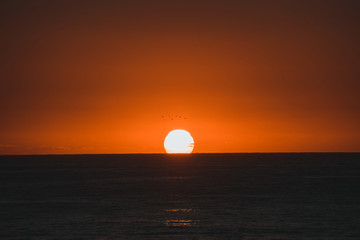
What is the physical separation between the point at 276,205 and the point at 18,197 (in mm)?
41355

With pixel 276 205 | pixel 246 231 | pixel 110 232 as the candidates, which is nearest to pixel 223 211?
pixel 276 205

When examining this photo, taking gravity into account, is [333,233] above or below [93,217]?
below

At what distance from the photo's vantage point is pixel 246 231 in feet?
144

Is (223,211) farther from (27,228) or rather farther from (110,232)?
(27,228)

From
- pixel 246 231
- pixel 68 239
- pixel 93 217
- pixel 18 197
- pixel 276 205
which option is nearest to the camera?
pixel 68 239

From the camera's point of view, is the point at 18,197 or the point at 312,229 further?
the point at 18,197

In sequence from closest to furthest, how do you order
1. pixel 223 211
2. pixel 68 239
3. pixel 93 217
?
pixel 68 239 → pixel 93 217 → pixel 223 211

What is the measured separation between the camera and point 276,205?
64.2m

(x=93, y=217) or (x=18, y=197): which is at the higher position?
(x=18, y=197)

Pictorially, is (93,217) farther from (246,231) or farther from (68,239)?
(246,231)

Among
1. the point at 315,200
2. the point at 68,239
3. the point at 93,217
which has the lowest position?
the point at 68,239

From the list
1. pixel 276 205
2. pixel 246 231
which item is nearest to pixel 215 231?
pixel 246 231

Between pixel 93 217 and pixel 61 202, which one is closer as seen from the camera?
pixel 93 217

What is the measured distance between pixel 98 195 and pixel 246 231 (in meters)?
42.1
